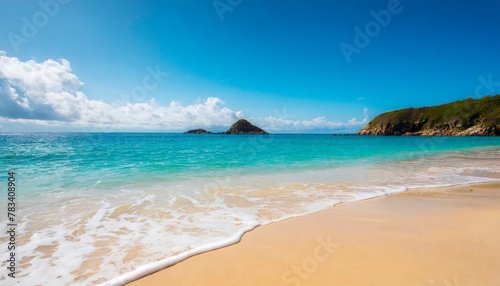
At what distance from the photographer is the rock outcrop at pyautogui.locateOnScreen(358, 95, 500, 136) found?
389 ft

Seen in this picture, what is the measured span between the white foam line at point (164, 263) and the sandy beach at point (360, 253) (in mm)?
128

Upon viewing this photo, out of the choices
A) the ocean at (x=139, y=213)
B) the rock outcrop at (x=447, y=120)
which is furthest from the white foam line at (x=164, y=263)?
the rock outcrop at (x=447, y=120)

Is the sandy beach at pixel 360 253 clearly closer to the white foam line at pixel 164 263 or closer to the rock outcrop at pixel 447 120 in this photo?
the white foam line at pixel 164 263

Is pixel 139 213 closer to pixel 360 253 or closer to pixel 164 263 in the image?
pixel 164 263

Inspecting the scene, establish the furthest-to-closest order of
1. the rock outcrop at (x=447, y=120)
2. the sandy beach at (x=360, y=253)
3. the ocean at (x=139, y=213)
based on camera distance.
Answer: the rock outcrop at (x=447, y=120) < the ocean at (x=139, y=213) < the sandy beach at (x=360, y=253)

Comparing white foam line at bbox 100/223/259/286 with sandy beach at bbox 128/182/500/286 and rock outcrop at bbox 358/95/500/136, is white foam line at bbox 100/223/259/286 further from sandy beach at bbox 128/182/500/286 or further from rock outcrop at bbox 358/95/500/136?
rock outcrop at bbox 358/95/500/136

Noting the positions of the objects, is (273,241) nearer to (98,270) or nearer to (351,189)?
(98,270)

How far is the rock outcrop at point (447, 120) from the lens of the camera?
118438 millimetres

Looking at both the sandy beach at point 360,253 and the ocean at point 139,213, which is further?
the ocean at point 139,213

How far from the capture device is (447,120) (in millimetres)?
140375

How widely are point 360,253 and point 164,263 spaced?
12.1 ft

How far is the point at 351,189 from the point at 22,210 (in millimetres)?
12570

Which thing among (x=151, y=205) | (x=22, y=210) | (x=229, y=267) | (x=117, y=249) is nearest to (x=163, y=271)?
(x=229, y=267)

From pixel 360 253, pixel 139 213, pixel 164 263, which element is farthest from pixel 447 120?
pixel 164 263
